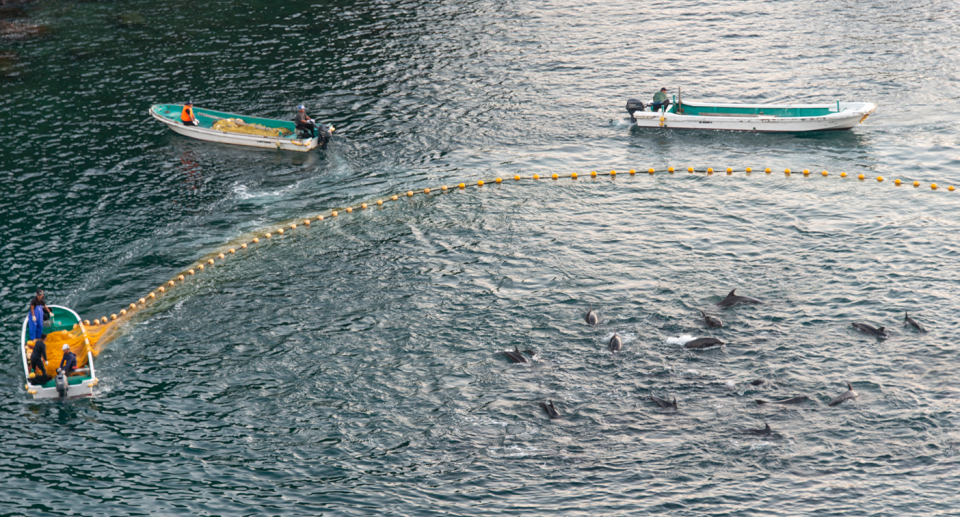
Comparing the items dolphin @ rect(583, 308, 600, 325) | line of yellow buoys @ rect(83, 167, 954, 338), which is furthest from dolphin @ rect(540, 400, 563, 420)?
line of yellow buoys @ rect(83, 167, 954, 338)

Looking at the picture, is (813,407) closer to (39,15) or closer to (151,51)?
(151,51)

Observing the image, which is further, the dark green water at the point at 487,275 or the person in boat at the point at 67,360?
the person in boat at the point at 67,360

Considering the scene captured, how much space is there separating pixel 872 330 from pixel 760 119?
2111cm

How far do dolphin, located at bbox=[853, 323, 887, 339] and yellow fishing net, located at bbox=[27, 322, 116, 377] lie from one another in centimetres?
3207

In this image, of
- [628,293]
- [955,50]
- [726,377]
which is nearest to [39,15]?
[628,293]

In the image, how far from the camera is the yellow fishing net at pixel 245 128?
5228 centimetres

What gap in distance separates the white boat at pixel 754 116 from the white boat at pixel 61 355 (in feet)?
117

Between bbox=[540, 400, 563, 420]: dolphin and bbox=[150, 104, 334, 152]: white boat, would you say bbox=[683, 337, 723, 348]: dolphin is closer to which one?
bbox=[540, 400, 563, 420]: dolphin

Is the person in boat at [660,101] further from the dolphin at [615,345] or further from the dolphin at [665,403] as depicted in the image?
the dolphin at [665,403]

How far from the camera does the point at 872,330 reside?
32906mm

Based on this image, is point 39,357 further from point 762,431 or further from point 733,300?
point 733,300

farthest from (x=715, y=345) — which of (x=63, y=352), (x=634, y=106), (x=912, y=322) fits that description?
(x=63, y=352)

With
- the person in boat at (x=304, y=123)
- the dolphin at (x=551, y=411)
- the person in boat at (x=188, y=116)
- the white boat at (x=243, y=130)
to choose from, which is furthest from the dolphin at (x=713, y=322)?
the person in boat at (x=188, y=116)

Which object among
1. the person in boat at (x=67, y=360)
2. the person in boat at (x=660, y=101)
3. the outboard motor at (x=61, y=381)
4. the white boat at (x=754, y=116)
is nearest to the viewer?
the outboard motor at (x=61, y=381)
